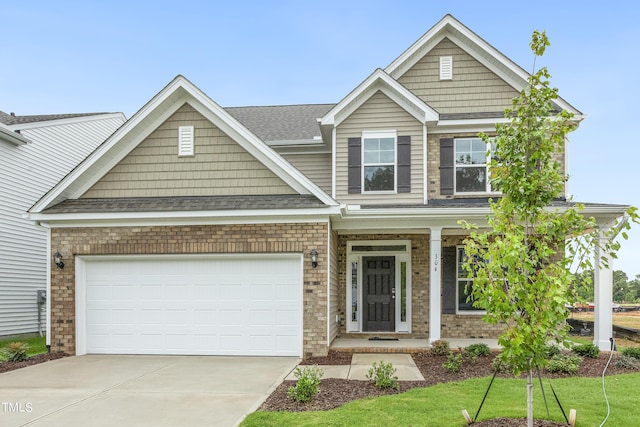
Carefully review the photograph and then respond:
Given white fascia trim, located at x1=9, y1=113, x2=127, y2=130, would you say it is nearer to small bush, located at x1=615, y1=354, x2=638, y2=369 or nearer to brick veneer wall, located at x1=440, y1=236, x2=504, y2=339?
brick veneer wall, located at x1=440, y1=236, x2=504, y2=339

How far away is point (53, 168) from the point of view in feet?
56.1

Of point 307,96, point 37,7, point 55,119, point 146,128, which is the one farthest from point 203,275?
point 307,96

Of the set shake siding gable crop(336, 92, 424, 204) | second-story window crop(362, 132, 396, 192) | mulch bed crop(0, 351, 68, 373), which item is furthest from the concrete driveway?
second-story window crop(362, 132, 396, 192)

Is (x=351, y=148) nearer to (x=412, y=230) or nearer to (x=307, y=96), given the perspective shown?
(x=412, y=230)

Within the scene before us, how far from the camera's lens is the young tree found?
191 inches

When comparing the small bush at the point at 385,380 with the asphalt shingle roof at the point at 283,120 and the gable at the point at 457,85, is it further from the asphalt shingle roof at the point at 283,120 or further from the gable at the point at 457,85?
the asphalt shingle roof at the point at 283,120

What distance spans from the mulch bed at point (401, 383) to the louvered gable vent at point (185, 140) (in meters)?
5.05

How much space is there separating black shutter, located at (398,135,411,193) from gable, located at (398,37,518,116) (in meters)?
1.46

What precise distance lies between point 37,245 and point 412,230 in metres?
11.7

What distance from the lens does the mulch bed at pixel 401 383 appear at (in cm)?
644

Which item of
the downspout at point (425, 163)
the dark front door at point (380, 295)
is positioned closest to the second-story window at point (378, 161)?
the downspout at point (425, 163)

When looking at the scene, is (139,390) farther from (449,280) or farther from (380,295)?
(449,280)

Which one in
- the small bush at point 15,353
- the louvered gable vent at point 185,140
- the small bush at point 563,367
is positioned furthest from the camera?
the louvered gable vent at point 185,140

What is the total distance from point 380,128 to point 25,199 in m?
10.8
